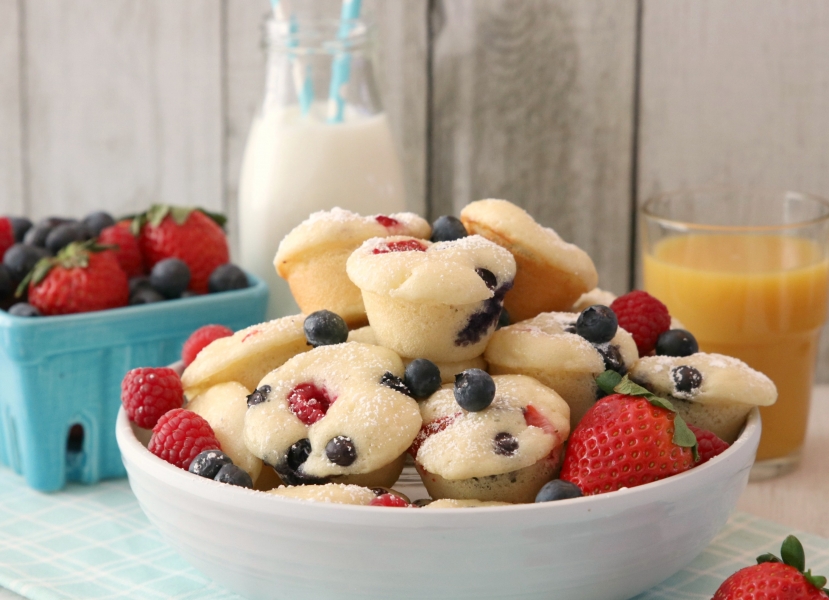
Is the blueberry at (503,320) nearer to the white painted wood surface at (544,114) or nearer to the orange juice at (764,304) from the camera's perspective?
the orange juice at (764,304)

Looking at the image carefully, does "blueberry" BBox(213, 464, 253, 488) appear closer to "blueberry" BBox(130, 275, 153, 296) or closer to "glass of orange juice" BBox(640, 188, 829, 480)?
"blueberry" BBox(130, 275, 153, 296)

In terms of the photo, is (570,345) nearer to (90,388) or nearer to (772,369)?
(772,369)

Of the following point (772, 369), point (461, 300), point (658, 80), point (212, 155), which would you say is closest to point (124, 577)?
point (461, 300)

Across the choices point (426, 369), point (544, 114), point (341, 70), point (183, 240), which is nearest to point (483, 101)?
point (544, 114)

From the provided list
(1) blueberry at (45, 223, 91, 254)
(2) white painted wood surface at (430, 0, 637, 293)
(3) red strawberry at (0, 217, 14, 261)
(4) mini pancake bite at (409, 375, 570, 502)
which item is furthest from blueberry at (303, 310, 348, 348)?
(2) white painted wood surface at (430, 0, 637, 293)

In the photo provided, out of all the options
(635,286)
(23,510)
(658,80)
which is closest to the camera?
(23,510)

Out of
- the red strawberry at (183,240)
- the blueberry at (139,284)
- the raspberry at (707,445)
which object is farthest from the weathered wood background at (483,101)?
the raspberry at (707,445)
